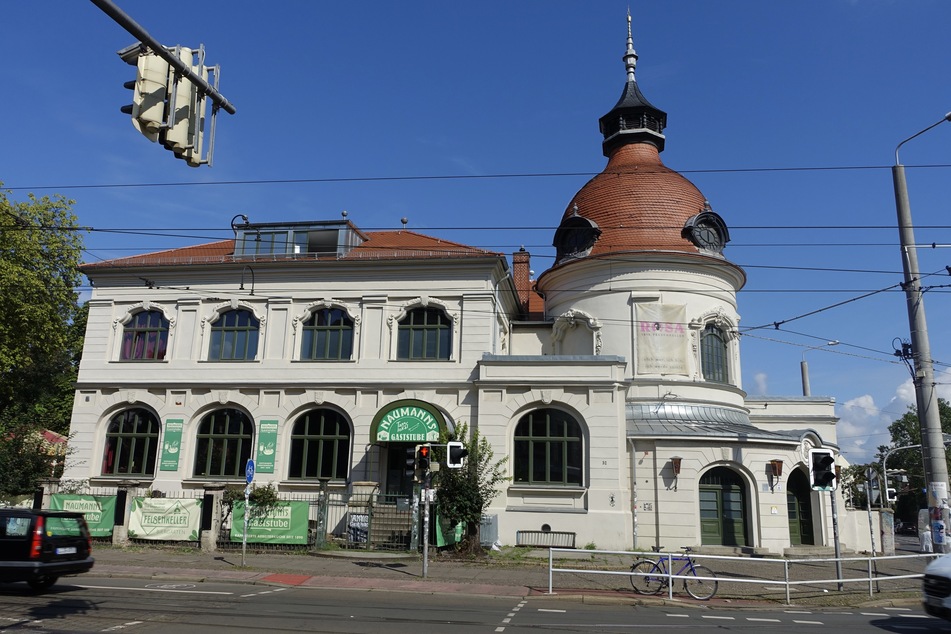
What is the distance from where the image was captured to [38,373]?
4850cm

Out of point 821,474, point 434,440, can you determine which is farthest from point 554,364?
point 821,474

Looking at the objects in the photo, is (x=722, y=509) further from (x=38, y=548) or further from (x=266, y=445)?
(x=38, y=548)

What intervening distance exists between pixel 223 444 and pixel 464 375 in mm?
9569

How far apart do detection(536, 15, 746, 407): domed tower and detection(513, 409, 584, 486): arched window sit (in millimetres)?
4337

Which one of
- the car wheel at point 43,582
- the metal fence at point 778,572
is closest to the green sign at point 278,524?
the metal fence at point 778,572

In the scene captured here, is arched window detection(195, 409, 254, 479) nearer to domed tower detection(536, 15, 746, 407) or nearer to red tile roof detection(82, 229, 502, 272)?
red tile roof detection(82, 229, 502, 272)

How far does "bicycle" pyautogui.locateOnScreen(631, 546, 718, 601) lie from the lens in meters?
15.6

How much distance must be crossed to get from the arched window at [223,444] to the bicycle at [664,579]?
16.5 metres

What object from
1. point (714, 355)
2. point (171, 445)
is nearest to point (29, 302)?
point (171, 445)

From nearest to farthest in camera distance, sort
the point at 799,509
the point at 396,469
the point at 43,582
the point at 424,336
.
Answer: the point at 43,582
the point at 396,469
the point at 799,509
the point at 424,336

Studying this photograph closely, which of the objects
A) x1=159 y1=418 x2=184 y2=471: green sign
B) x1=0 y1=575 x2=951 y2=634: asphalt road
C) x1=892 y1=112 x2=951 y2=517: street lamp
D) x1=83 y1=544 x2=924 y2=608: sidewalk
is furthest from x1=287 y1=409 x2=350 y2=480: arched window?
x1=892 y1=112 x2=951 y2=517: street lamp

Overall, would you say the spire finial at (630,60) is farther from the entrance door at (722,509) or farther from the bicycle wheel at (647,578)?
the bicycle wheel at (647,578)

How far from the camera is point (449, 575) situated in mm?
18125

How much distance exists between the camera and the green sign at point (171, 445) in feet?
90.2
